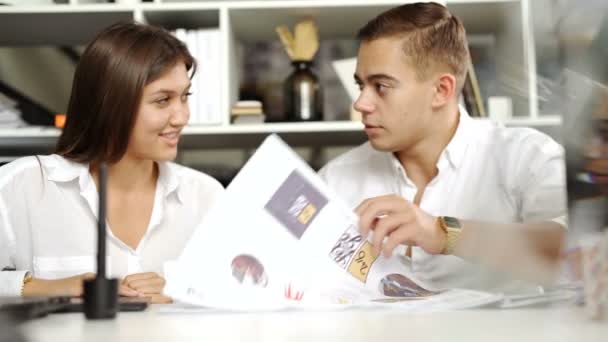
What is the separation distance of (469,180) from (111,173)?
2.94 ft

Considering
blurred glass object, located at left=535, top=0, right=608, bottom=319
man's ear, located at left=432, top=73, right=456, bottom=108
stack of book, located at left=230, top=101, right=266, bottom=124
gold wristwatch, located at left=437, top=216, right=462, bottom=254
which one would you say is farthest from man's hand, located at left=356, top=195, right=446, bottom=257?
stack of book, located at left=230, top=101, right=266, bottom=124

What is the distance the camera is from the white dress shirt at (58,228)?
4.73ft

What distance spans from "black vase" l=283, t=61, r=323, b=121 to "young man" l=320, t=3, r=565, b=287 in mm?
390

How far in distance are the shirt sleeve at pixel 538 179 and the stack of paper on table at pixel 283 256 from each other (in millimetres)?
482

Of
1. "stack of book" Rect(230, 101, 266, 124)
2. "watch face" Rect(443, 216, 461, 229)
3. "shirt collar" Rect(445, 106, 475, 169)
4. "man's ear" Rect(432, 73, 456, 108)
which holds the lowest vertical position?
"watch face" Rect(443, 216, 461, 229)

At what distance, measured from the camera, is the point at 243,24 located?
216cm

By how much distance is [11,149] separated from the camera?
2162 millimetres

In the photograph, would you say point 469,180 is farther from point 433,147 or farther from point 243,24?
point 243,24

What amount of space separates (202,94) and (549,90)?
144 cm

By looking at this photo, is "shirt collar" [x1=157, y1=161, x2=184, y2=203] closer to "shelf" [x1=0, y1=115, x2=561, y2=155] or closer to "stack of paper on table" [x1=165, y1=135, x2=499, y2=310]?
"shelf" [x1=0, y1=115, x2=561, y2=155]

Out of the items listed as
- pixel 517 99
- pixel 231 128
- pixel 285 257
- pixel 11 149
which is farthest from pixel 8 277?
pixel 517 99

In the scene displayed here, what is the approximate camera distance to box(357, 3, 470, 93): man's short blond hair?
1.63m

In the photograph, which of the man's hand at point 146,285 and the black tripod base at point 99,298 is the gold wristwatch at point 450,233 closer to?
the man's hand at point 146,285

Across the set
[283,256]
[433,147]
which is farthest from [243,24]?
[283,256]
